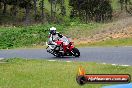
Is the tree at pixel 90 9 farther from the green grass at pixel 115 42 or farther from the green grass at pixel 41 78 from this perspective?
the green grass at pixel 41 78

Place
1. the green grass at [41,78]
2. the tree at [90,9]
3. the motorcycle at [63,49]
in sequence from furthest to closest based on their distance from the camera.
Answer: the tree at [90,9], the motorcycle at [63,49], the green grass at [41,78]

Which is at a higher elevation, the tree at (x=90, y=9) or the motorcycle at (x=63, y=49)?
the tree at (x=90, y=9)

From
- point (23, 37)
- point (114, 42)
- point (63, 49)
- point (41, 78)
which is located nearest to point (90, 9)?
point (23, 37)

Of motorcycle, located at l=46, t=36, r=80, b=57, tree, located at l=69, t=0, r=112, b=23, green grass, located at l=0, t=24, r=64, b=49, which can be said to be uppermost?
tree, located at l=69, t=0, r=112, b=23

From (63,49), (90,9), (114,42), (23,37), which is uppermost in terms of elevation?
(90,9)

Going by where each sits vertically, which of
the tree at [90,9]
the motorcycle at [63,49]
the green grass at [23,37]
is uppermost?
the tree at [90,9]

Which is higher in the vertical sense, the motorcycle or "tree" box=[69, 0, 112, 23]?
"tree" box=[69, 0, 112, 23]

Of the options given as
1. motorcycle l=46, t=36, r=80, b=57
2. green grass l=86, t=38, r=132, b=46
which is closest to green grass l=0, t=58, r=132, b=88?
motorcycle l=46, t=36, r=80, b=57

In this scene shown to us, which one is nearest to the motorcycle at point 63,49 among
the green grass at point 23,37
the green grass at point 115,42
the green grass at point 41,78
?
the green grass at point 41,78

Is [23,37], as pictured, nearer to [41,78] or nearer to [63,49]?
[63,49]

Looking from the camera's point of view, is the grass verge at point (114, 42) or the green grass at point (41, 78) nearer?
the green grass at point (41, 78)

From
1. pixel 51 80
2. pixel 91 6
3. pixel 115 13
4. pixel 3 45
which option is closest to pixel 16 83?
pixel 51 80

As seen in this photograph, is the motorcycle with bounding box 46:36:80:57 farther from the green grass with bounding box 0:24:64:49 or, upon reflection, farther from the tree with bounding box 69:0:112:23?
the tree with bounding box 69:0:112:23

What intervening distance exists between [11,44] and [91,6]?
203 ft
